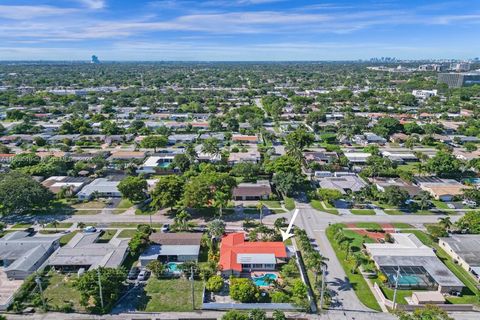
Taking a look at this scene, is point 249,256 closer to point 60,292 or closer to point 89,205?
point 60,292

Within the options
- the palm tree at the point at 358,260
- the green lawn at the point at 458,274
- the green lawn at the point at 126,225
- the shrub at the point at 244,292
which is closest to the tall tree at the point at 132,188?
the green lawn at the point at 126,225

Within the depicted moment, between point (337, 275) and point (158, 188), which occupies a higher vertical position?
point (158, 188)

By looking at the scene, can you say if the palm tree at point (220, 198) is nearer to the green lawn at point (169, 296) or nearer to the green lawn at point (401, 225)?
the green lawn at point (169, 296)

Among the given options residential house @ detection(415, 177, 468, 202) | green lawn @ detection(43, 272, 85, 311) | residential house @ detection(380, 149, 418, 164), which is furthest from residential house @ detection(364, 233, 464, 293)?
residential house @ detection(380, 149, 418, 164)

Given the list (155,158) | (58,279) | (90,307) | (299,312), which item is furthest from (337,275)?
(155,158)

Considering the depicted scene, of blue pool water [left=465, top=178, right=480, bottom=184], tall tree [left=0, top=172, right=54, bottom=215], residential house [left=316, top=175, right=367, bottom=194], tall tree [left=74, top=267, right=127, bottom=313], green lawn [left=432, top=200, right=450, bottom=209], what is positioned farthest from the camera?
blue pool water [left=465, top=178, right=480, bottom=184]

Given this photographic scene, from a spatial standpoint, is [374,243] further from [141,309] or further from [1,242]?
[1,242]

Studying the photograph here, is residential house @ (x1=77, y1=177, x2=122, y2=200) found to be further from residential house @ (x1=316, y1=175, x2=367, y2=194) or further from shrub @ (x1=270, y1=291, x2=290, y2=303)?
residential house @ (x1=316, y1=175, x2=367, y2=194)

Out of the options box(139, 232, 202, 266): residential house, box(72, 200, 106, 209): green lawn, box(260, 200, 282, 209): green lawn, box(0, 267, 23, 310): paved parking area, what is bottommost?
box(0, 267, 23, 310): paved parking area
